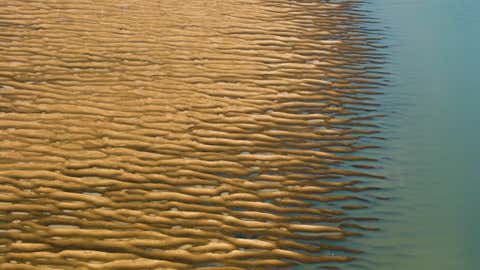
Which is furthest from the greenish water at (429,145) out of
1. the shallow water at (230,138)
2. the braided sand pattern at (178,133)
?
the braided sand pattern at (178,133)

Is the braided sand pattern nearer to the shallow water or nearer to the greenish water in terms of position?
the shallow water

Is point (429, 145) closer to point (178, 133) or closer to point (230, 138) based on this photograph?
point (230, 138)

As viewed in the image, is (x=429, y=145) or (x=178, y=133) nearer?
(x=178, y=133)

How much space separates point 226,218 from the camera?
5.54 m

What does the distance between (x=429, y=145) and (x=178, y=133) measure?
2280 mm

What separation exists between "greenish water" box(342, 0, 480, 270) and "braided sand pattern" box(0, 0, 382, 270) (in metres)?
0.29

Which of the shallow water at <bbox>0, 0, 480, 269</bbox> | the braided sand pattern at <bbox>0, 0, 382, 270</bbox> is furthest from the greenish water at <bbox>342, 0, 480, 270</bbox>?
the braided sand pattern at <bbox>0, 0, 382, 270</bbox>

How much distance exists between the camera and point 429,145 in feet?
23.4

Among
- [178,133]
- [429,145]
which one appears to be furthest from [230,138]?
Result: [429,145]

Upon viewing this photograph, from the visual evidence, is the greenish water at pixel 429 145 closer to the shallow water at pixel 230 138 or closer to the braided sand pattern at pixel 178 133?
the shallow water at pixel 230 138

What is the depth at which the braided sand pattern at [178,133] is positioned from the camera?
17.0 ft

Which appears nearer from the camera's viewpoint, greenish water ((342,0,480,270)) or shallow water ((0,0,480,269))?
shallow water ((0,0,480,269))

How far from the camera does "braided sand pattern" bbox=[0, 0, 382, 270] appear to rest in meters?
5.18

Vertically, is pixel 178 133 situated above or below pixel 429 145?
above
